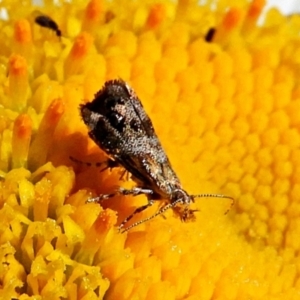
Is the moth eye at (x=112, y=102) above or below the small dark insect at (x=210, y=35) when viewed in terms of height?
below

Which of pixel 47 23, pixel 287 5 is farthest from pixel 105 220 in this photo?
pixel 287 5

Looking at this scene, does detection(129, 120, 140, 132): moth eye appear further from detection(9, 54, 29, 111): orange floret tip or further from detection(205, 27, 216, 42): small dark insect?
detection(205, 27, 216, 42): small dark insect

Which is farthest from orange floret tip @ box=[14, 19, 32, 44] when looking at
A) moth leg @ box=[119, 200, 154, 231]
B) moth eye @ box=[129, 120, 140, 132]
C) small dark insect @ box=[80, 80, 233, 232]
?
moth leg @ box=[119, 200, 154, 231]

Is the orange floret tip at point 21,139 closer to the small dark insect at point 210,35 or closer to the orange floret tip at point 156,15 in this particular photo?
the orange floret tip at point 156,15

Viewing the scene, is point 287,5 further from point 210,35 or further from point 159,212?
point 159,212

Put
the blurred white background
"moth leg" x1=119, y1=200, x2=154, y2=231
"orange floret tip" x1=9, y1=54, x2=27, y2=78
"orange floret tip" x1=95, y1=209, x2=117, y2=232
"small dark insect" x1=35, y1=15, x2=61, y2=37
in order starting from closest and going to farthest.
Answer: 1. "orange floret tip" x1=95, y1=209, x2=117, y2=232
2. "moth leg" x1=119, y1=200, x2=154, y2=231
3. "orange floret tip" x1=9, y1=54, x2=27, y2=78
4. "small dark insect" x1=35, y1=15, x2=61, y2=37
5. the blurred white background

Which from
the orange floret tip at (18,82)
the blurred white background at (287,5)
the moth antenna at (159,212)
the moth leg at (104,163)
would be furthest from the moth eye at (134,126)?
the blurred white background at (287,5)
